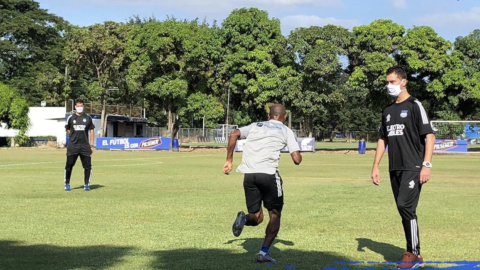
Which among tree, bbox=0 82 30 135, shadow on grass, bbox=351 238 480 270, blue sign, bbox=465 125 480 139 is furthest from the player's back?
tree, bbox=0 82 30 135

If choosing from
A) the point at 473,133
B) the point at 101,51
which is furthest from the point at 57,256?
the point at 101,51

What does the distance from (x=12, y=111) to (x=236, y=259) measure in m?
53.3

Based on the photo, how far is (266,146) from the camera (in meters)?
6.87

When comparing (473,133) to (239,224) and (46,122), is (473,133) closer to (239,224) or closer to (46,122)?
(46,122)

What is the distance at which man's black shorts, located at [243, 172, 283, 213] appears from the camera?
22.1ft

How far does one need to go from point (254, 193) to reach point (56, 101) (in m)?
65.0

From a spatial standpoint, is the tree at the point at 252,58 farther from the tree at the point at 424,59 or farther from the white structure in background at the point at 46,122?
the white structure in background at the point at 46,122

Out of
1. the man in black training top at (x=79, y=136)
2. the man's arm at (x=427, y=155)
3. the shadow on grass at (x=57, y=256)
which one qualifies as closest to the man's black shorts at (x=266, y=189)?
the man's arm at (x=427, y=155)

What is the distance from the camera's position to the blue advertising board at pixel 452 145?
143 feet

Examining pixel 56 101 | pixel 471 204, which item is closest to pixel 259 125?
pixel 471 204

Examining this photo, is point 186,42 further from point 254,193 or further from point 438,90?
point 254,193

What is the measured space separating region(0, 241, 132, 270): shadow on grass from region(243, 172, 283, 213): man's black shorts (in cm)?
166

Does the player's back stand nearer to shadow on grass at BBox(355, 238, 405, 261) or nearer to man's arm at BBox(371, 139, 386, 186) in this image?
man's arm at BBox(371, 139, 386, 186)

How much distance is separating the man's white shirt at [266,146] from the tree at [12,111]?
52636 mm
